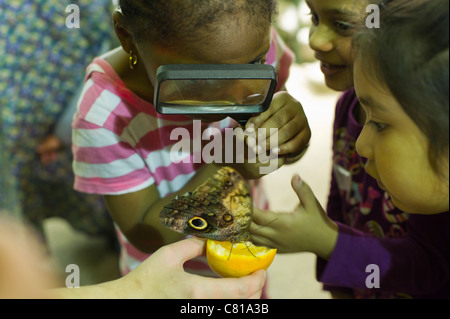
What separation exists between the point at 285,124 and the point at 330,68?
0.16 meters

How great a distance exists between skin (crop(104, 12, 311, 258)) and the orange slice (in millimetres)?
52

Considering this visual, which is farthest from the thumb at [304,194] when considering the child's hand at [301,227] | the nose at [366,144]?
the nose at [366,144]

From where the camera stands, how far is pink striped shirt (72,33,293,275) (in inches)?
27.1

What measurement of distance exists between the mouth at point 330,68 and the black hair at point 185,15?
16 centimetres

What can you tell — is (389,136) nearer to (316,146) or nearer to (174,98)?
(174,98)

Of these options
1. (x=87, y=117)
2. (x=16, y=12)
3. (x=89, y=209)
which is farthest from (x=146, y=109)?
(x=89, y=209)

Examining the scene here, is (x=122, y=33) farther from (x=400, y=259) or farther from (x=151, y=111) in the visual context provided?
(x=400, y=259)

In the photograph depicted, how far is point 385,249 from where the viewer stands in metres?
0.69

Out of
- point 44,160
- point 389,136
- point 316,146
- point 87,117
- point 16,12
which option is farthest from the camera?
point 44,160

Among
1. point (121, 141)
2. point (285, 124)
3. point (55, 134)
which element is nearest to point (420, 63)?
point (285, 124)

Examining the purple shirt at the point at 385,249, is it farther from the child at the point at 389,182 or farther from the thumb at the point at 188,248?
the thumb at the point at 188,248
